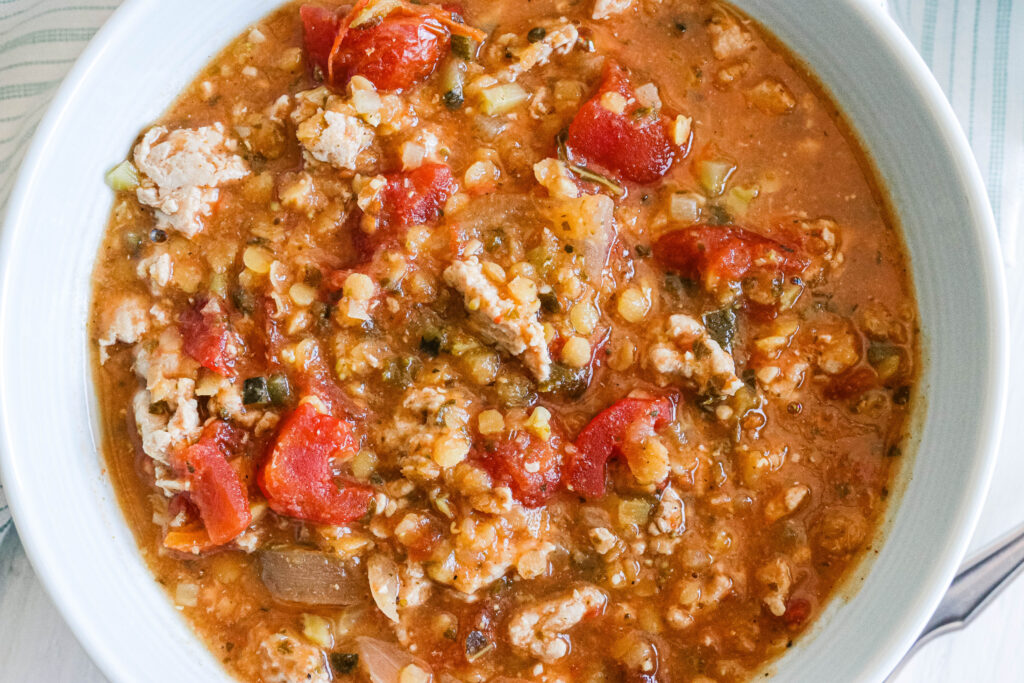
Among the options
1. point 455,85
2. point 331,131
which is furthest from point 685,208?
point 331,131

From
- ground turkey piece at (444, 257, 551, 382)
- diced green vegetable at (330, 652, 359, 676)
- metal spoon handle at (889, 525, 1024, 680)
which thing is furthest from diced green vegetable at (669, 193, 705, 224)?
diced green vegetable at (330, 652, 359, 676)

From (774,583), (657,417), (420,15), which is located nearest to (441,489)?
(657,417)

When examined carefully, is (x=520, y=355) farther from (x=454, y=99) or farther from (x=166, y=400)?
(x=166, y=400)

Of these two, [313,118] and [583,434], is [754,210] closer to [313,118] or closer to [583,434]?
[583,434]

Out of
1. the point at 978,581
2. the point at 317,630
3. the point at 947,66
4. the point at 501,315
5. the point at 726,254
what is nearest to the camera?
the point at 501,315

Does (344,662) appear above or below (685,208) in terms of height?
below
